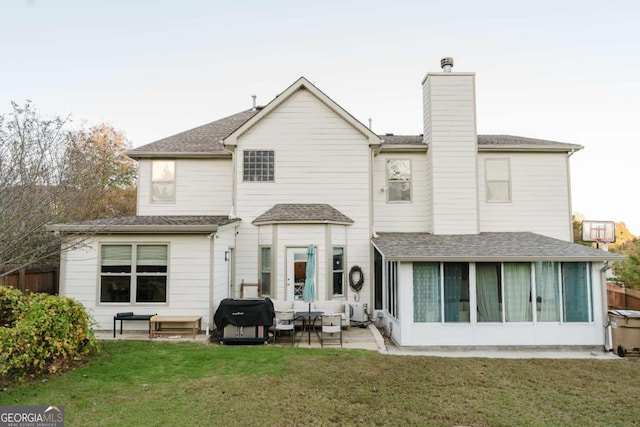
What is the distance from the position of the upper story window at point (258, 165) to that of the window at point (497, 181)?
8.26 m

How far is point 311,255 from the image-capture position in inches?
440

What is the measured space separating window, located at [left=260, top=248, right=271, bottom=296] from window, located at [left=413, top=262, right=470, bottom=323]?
5055 millimetres

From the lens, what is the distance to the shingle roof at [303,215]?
40.0ft

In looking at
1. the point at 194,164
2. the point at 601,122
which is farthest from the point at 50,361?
the point at 601,122

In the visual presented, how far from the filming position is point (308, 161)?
13.6 m

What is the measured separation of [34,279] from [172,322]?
7839 mm

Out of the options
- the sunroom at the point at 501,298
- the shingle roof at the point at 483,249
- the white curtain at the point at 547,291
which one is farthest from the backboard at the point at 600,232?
the white curtain at the point at 547,291

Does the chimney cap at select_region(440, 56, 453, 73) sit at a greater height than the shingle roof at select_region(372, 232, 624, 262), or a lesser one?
greater

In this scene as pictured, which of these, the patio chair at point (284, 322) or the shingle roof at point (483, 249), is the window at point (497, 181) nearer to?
the shingle roof at point (483, 249)

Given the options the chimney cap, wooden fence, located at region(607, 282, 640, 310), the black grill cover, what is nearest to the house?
the chimney cap

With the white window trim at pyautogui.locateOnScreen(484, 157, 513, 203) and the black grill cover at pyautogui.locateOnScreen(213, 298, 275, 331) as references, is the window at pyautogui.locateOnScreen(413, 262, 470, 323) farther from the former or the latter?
the white window trim at pyautogui.locateOnScreen(484, 157, 513, 203)

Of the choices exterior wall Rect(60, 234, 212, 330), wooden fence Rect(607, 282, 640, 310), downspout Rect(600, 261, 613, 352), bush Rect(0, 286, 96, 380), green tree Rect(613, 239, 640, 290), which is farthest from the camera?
green tree Rect(613, 239, 640, 290)

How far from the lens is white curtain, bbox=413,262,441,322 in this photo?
9.72 m

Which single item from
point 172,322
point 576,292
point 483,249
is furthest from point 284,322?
point 576,292
